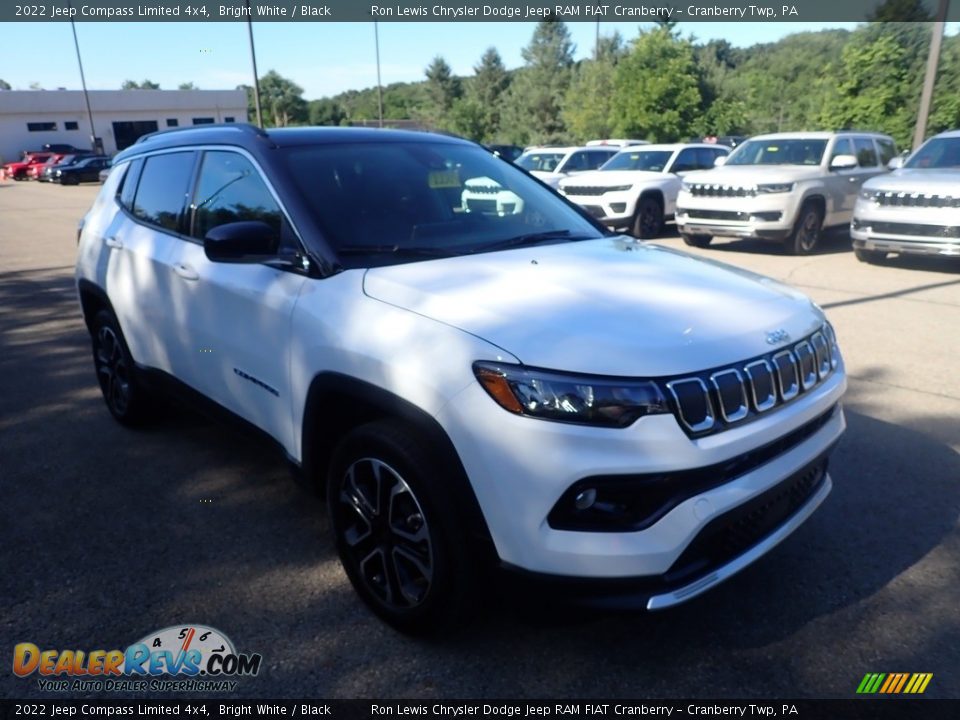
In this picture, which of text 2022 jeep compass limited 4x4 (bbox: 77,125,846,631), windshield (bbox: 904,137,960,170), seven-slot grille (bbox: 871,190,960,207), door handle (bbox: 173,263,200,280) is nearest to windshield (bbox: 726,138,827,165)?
windshield (bbox: 904,137,960,170)

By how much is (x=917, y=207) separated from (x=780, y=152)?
10.5 ft

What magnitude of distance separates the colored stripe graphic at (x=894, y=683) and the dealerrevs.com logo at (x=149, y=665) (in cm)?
208

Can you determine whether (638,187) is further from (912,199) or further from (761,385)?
(761,385)

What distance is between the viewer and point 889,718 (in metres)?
2.28

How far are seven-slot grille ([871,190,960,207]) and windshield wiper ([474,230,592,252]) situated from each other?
729 centimetres

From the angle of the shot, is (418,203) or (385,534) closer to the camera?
(385,534)

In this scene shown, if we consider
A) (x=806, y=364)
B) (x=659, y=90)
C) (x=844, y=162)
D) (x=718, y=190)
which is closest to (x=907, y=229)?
(x=844, y=162)

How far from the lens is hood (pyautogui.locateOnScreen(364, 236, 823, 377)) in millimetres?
2184

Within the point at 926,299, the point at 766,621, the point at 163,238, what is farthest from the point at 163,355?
the point at 926,299

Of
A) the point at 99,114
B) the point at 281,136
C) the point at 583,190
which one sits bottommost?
the point at 583,190

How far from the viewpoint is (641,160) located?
539 inches

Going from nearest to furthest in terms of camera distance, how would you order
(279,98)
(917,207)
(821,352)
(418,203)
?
(821,352), (418,203), (917,207), (279,98)

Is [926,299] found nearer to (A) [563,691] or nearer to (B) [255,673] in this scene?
(A) [563,691]

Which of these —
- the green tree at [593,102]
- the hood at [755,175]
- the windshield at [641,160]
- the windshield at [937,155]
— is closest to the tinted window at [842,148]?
the hood at [755,175]
